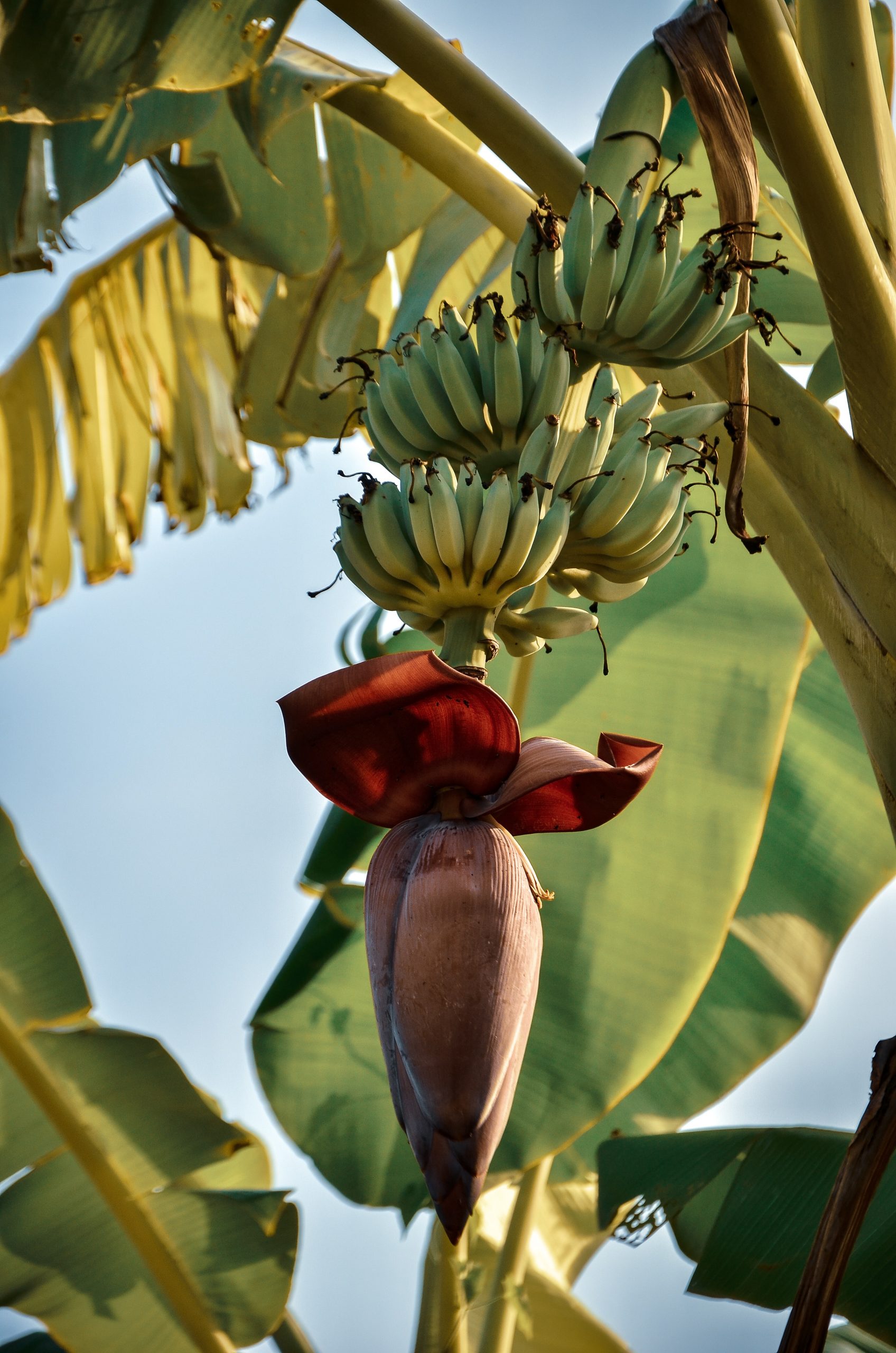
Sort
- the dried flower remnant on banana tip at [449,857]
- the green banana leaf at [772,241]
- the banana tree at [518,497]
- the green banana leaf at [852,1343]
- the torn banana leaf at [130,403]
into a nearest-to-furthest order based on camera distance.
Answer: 1. the dried flower remnant on banana tip at [449,857]
2. the banana tree at [518,497]
3. the green banana leaf at [852,1343]
4. the green banana leaf at [772,241]
5. the torn banana leaf at [130,403]

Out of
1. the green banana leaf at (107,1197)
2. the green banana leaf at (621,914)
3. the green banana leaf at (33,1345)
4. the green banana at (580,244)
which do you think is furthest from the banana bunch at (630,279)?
the green banana leaf at (33,1345)

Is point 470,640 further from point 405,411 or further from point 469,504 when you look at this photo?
point 405,411

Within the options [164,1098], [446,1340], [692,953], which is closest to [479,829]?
[692,953]

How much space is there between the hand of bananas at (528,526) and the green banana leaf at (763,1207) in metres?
0.87

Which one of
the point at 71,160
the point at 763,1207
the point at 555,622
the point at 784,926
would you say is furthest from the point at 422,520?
the point at 784,926

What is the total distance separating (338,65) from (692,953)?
1.40m

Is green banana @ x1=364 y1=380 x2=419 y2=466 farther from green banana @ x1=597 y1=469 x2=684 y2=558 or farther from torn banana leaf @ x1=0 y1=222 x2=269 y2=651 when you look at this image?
torn banana leaf @ x1=0 y1=222 x2=269 y2=651

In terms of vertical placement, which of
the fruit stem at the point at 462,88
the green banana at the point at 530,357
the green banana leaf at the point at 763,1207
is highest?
the fruit stem at the point at 462,88

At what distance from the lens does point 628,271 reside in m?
0.95

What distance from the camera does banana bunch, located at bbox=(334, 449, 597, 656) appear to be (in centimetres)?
81

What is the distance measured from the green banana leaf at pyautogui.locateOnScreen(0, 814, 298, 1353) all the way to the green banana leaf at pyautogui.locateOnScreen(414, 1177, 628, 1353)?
0.23 meters

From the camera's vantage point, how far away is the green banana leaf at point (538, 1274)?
1.67 metres

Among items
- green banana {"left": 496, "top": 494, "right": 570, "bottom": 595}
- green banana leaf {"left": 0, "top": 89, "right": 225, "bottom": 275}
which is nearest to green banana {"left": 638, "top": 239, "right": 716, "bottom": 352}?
green banana {"left": 496, "top": 494, "right": 570, "bottom": 595}

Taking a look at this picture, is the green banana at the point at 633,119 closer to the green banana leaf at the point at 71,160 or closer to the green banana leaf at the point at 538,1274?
the green banana leaf at the point at 71,160
